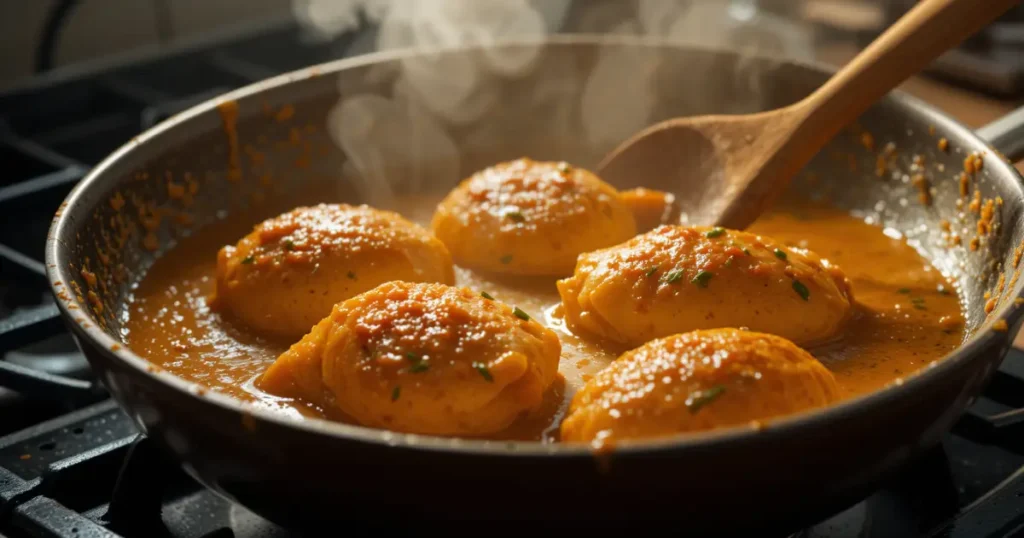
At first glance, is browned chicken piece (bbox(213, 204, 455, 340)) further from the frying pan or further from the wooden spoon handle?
the wooden spoon handle

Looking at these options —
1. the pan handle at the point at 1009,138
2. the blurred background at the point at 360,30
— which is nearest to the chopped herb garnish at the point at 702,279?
the pan handle at the point at 1009,138

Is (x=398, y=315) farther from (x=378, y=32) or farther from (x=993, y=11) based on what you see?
(x=378, y=32)

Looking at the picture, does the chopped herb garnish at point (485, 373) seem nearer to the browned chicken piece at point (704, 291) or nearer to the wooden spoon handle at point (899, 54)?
the browned chicken piece at point (704, 291)

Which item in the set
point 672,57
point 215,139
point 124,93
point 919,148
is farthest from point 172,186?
point 919,148

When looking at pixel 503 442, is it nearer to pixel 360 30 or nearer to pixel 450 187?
pixel 450 187

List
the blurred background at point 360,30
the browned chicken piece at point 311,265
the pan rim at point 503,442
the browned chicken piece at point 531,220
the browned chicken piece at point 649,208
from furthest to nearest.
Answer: the blurred background at point 360,30
the browned chicken piece at point 649,208
the browned chicken piece at point 531,220
the browned chicken piece at point 311,265
the pan rim at point 503,442

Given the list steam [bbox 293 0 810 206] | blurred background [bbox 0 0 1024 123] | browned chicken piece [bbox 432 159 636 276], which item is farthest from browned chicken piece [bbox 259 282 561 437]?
blurred background [bbox 0 0 1024 123]
